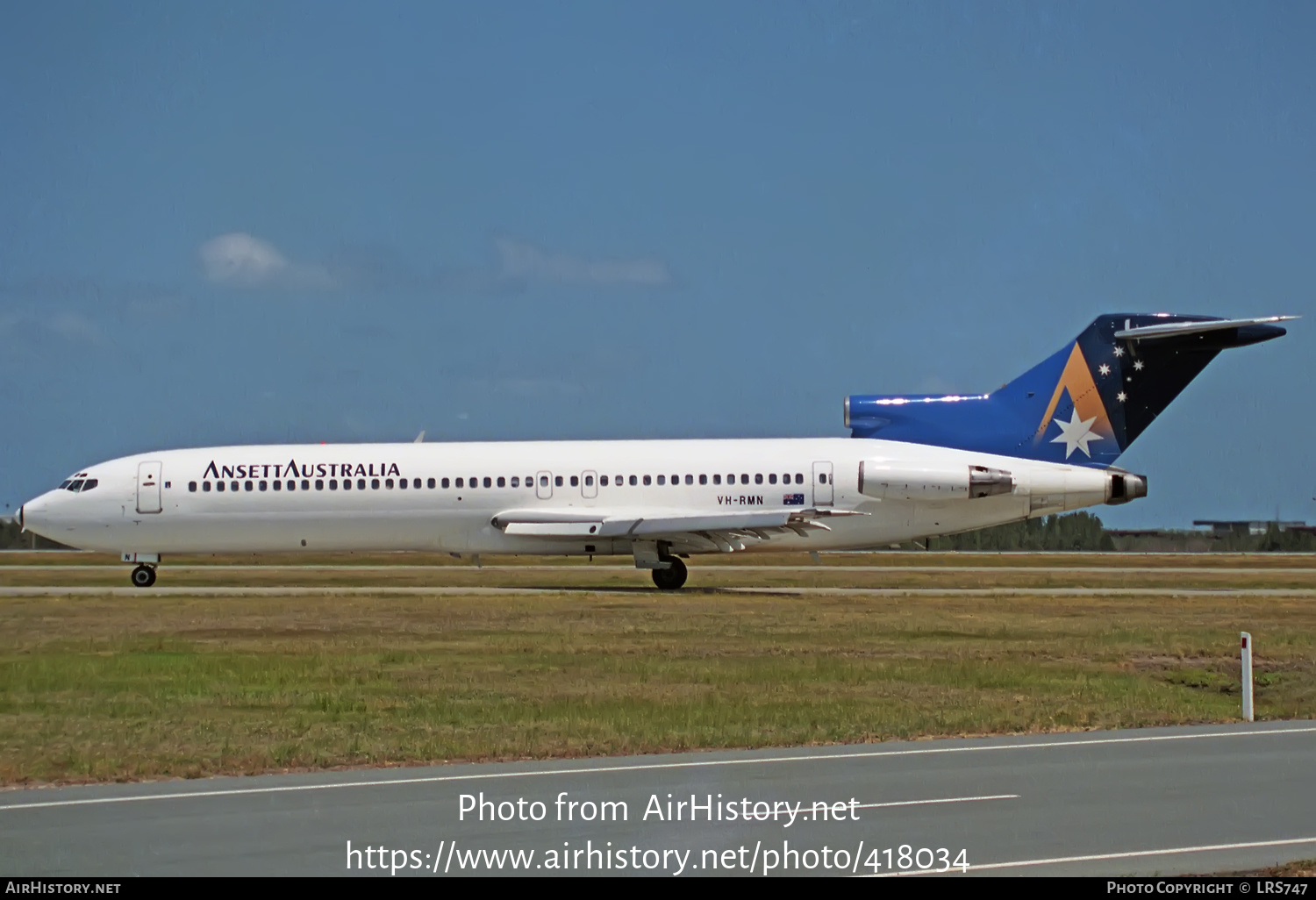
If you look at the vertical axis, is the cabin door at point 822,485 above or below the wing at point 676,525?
A: above

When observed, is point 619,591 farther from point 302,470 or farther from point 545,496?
point 302,470

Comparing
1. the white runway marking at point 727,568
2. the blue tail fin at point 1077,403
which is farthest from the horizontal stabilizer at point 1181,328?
the white runway marking at point 727,568

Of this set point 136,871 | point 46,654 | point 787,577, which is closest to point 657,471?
point 787,577

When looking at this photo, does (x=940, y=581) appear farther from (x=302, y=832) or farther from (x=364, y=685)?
(x=302, y=832)

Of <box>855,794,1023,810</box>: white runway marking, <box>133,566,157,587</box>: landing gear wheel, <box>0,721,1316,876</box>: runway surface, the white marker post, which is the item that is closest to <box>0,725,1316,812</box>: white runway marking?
<box>0,721,1316,876</box>: runway surface

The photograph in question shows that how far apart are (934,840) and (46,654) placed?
16.6 m

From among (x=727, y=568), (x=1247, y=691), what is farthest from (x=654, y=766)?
(x=727, y=568)

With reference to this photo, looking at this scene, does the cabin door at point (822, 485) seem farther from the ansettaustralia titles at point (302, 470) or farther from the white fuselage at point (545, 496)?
the ansettaustralia titles at point (302, 470)

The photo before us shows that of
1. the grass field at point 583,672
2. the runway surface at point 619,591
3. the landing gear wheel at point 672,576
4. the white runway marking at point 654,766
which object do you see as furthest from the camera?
the landing gear wheel at point 672,576

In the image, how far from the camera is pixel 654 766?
1241cm

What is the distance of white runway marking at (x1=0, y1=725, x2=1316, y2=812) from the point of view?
11.0m

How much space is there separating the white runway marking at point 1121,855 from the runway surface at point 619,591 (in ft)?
86.3

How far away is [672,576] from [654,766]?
2600cm

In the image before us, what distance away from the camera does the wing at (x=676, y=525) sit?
36875mm
